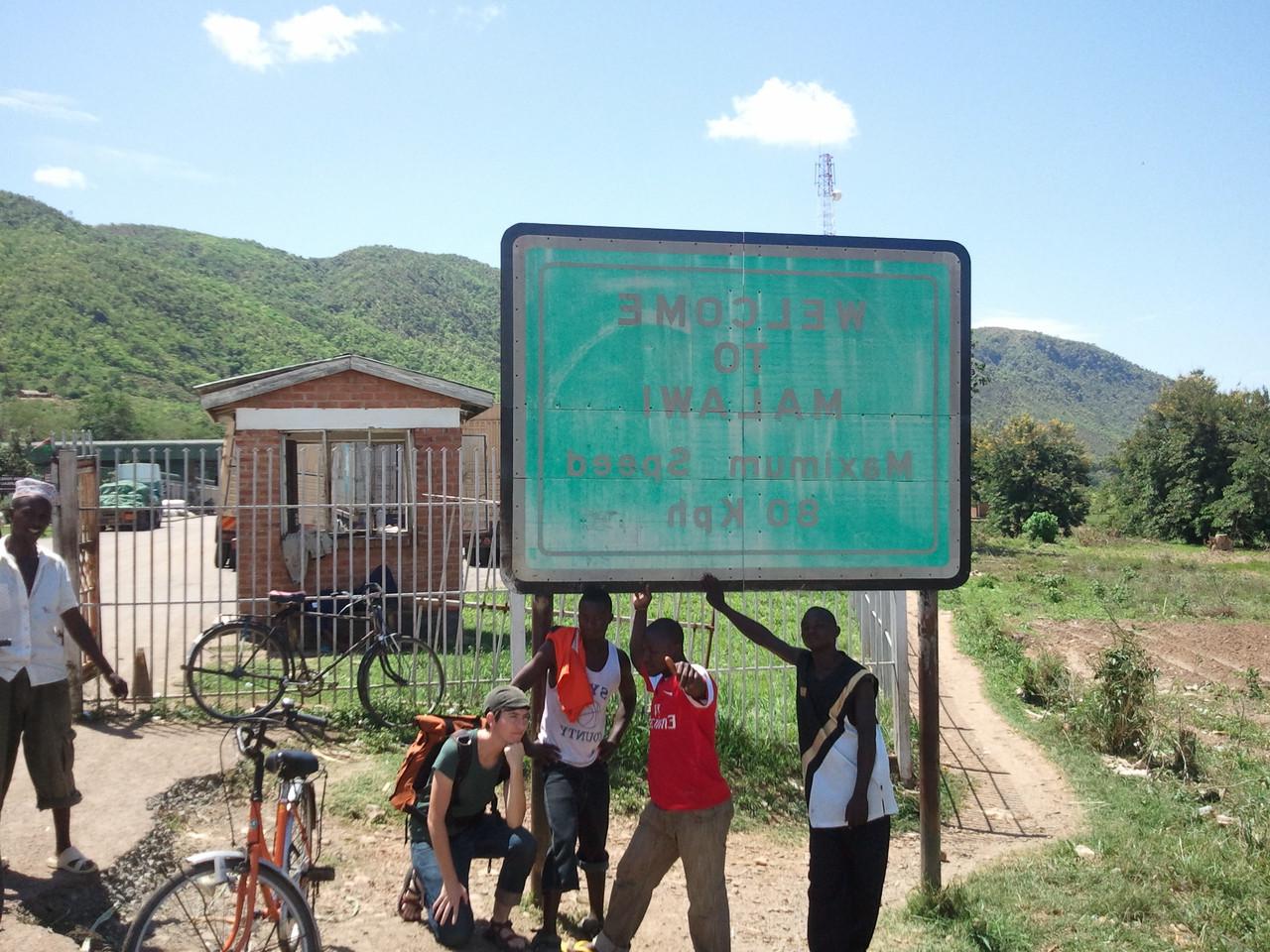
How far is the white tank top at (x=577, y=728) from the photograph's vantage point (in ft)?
15.4

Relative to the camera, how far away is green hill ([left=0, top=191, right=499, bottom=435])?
185ft

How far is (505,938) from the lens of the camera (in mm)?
4523

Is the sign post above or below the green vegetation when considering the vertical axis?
above

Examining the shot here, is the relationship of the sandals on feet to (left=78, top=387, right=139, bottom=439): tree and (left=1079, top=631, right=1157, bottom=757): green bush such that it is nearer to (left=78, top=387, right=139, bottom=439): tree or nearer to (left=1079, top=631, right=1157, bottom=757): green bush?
(left=1079, top=631, right=1157, bottom=757): green bush

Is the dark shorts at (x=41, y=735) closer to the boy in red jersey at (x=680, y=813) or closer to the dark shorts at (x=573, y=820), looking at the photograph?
the dark shorts at (x=573, y=820)

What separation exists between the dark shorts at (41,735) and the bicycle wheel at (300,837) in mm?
1368

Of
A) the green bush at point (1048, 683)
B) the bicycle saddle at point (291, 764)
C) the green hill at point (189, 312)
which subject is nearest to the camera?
the bicycle saddle at point (291, 764)

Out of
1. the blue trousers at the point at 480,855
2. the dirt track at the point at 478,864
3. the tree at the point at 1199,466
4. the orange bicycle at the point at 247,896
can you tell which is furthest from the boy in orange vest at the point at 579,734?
the tree at the point at 1199,466

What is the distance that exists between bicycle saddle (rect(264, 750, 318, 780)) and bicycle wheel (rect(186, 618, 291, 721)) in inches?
175

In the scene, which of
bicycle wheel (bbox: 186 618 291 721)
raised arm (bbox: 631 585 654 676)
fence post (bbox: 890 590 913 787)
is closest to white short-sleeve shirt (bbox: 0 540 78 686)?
raised arm (bbox: 631 585 654 676)

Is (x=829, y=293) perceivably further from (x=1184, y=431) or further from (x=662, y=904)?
(x=1184, y=431)

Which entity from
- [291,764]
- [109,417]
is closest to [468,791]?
[291,764]

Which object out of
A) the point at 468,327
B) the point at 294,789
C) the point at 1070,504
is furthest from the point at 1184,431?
the point at 468,327

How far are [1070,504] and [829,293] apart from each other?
3990 cm
